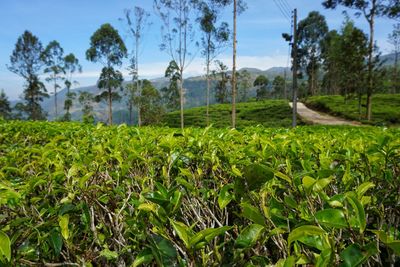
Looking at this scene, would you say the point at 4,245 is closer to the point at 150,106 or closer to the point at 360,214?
the point at 360,214

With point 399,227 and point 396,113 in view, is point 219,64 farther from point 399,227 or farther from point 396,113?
point 399,227

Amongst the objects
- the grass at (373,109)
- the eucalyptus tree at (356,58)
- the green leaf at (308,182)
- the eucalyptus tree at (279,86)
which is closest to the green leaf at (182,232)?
the green leaf at (308,182)

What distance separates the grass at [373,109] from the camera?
28.2 m

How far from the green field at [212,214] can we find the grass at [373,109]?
84.1 ft

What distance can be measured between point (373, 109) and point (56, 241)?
36.1 meters

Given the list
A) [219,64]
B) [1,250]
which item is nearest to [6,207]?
[1,250]

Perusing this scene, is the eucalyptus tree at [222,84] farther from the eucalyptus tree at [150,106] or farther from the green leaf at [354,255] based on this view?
the green leaf at [354,255]

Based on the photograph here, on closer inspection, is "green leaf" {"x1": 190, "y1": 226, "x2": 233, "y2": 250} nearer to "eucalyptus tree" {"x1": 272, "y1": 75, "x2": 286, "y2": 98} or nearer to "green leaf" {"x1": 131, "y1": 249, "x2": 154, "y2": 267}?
"green leaf" {"x1": 131, "y1": 249, "x2": 154, "y2": 267}

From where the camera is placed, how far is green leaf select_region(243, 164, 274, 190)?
106 centimetres

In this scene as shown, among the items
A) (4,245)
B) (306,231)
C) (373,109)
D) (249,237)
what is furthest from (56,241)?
(373,109)

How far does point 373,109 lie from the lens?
32.3 m

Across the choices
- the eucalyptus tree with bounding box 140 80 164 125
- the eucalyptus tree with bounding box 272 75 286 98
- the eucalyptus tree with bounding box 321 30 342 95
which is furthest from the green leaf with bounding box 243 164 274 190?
the eucalyptus tree with bounding box 272 75 286 98

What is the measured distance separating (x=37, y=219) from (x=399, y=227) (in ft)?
5.05

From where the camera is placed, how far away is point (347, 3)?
1094 inches
